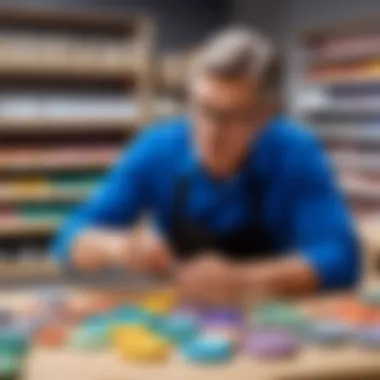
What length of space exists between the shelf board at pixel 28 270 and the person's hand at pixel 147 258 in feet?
4.81

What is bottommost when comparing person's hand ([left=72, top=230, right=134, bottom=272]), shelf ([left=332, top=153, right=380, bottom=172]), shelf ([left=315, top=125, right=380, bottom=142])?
person's hand ([left=72, top=230, right=134, bottom=272])

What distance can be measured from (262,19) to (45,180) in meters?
0.83

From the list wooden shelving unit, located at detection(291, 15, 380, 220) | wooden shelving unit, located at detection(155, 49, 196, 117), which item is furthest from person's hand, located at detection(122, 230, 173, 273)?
wooden shelving unit, located at detection(155, 49, 196, 117)

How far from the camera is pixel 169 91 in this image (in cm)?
264

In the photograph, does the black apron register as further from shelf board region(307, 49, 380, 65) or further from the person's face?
shelf board region(307, 49, 380, 65)

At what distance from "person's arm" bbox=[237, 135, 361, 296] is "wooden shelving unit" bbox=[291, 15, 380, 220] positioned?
1.06 metres

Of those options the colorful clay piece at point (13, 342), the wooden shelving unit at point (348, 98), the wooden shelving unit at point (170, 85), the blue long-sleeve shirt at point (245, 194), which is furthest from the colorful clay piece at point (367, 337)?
the wooden shelving unit at point (170, 85)

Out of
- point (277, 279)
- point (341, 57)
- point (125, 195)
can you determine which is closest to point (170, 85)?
point (341, 57)

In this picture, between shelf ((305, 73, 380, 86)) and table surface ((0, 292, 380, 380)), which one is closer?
table surface ((0, 292, 380, 380))

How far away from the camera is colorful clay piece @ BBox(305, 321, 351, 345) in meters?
0.84

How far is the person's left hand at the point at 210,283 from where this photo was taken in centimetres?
99

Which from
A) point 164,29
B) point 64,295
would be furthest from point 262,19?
point 64,295

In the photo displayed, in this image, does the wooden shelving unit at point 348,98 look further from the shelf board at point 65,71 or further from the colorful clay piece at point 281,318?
the colorful clay piece at point 281,318

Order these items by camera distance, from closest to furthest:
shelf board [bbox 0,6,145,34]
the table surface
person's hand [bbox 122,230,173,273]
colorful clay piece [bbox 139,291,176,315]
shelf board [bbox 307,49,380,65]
→ the table surface, colorful clay piece [bbox 139,291,176,315], person's hand [bbox 122,230,173,273], shelf board [bbox 307,49,380,65], shelf board [bbox 0,6,145,34]
